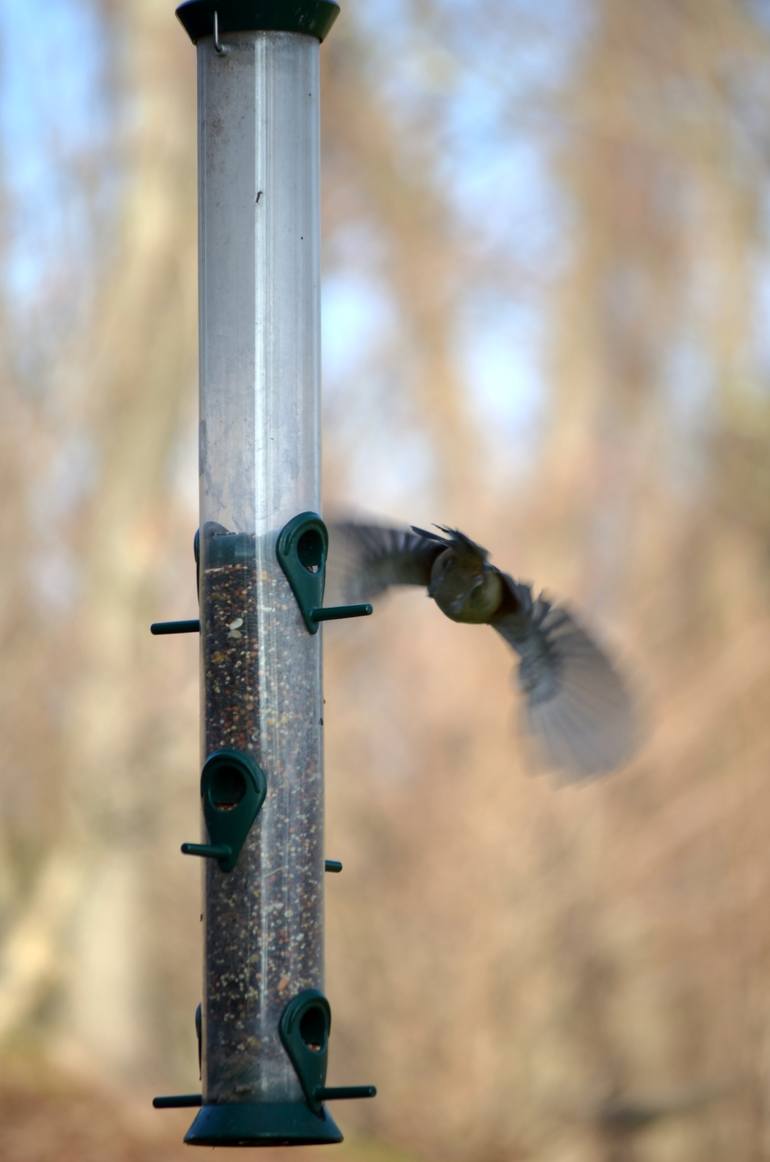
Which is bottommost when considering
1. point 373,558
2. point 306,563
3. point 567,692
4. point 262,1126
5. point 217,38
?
point 262,1126

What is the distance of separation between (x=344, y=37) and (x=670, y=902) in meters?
8.13

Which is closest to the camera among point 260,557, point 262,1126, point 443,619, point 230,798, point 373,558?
point 262,1126

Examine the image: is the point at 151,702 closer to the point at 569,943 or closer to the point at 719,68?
the point at 569,943

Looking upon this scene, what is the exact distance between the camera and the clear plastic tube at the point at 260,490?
15.4ft

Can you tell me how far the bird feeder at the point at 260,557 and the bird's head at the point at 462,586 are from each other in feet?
3.69

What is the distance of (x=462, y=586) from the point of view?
6.06 metres

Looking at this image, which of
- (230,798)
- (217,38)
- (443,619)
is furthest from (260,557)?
(443,619)

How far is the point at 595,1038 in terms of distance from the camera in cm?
1248

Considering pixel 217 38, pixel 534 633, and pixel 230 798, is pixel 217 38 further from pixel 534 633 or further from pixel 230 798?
pixel 534 633

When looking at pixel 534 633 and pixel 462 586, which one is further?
pixel 534 633

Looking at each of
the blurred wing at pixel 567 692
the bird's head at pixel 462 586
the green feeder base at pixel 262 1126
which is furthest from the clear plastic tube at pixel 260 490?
the blurred wing at pixel 567 692

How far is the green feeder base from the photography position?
4.34 meters

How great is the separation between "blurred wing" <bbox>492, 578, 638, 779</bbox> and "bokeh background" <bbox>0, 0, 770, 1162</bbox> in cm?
515

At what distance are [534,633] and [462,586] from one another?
0.42 meters
